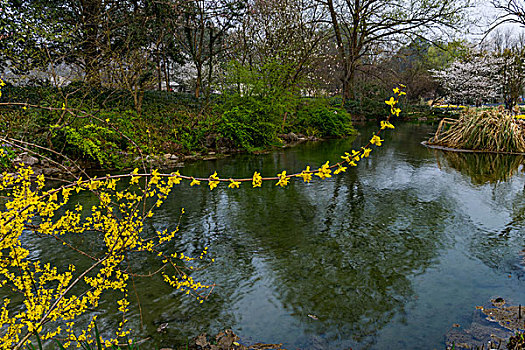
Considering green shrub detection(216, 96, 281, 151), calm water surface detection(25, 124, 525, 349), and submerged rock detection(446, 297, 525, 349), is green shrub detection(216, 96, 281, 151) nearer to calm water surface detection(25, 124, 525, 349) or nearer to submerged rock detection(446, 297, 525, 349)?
calm water surface detection(25, 124, 525, 349)

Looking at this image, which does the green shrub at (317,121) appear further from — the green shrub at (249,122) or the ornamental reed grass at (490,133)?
the ornamental reed grass at (490,133)

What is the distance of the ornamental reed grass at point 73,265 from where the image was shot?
162cm

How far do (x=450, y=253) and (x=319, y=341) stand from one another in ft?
6.15

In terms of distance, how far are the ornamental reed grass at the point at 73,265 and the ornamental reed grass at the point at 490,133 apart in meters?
7.90

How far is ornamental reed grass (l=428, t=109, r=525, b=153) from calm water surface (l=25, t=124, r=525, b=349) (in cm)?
325

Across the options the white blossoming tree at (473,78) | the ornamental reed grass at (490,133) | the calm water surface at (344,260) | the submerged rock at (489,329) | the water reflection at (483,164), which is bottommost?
the submerged rock at (489,329)

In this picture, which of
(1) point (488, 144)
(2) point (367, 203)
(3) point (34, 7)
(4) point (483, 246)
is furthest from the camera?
(3) point (34, 7)

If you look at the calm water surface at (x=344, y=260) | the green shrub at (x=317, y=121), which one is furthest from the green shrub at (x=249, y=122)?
the calm water surface at (x=344, y=260)

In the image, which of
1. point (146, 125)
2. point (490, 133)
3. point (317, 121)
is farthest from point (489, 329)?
point (317, 121)

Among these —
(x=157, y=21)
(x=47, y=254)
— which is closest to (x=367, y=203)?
(x=47, y=254)

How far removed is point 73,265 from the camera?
2820 millimetres

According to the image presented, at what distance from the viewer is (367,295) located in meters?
2.78

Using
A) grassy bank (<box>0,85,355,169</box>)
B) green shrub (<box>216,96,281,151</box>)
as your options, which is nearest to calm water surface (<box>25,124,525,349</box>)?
grassy bank (<box>0,85,355,169</box>)

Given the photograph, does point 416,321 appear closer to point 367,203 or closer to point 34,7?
point 367,203
